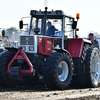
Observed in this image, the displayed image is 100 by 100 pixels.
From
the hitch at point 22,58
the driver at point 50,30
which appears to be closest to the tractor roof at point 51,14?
the driver at point 50,30

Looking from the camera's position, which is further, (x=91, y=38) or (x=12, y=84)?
(x=91, y=38)

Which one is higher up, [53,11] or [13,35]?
[53,11]

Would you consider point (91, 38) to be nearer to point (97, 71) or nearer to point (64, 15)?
point (97, 71)

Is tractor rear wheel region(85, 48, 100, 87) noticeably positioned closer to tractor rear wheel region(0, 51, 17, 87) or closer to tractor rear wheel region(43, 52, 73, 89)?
tractor rear wheel region(43, 52, 73, 89)

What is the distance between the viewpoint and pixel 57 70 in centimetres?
823

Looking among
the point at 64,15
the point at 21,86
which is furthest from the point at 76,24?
the point at 21,86

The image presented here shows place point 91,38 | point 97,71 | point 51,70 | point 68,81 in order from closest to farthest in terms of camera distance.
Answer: point 51,70 < point 68,81 < point 97,71 < point 91,38

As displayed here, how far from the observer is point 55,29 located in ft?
31.3

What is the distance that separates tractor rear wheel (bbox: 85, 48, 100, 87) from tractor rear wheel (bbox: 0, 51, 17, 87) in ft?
8.76

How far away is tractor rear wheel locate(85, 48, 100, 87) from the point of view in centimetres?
973

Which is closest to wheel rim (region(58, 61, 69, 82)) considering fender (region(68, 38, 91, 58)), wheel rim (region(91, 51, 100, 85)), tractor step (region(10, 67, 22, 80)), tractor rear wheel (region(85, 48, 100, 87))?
fender (region(68, 38, 91, 58))

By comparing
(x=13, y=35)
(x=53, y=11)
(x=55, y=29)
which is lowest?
(x=13, y=35)

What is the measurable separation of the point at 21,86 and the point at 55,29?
235 cm

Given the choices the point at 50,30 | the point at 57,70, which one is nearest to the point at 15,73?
the point at 57,70
